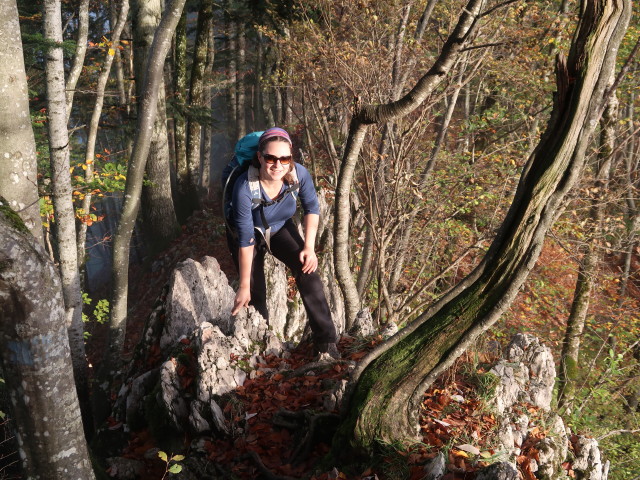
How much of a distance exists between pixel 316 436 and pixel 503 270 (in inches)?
76.8

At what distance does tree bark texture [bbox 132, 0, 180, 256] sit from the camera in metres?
10.5

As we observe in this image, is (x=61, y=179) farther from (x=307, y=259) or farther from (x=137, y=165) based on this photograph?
(x=307, y=259)

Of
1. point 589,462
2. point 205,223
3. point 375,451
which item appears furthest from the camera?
point 205,223

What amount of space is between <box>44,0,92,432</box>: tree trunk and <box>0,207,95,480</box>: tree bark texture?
361cm

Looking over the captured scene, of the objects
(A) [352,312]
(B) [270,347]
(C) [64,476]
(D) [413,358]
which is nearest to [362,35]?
(A) [352,312]

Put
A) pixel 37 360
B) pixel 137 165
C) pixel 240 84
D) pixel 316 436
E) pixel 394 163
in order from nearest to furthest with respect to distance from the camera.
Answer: pixel 37 360
pixel 316 436
pixel 137 165
pixel 394 163
pixel 240 84

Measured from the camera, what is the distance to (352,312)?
22.3ft

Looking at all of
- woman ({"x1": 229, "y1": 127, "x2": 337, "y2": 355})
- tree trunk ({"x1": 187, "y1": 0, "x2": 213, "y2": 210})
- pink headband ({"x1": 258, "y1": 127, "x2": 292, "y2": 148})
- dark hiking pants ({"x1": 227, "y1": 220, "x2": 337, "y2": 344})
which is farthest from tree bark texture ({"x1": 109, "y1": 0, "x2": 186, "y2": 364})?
tree trunk ({"x1": 187, "y1": 0, "x2": 213, "y2": 210})

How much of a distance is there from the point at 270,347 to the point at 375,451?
215cm

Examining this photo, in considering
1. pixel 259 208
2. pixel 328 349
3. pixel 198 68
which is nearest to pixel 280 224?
pixel 259 208

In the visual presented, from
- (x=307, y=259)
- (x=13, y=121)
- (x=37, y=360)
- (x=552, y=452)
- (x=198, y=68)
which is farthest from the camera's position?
(x=198, y=68)

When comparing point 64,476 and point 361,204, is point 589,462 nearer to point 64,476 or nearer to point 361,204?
point 64,476

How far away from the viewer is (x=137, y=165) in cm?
587

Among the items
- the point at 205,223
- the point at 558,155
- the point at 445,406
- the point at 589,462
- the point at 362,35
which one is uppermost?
the point at 362,35
